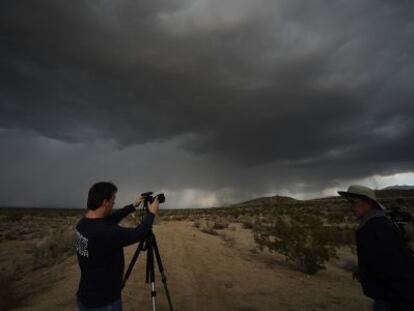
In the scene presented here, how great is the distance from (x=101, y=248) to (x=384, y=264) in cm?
289

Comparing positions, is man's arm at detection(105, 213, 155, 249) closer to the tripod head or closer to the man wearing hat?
the tripod head

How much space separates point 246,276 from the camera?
10.8 m

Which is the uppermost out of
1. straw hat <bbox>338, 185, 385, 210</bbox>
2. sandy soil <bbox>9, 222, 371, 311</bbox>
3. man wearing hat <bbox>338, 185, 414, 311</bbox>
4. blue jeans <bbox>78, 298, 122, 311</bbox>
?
straw hat <bbox>338, 185, 385, 210</bbox>

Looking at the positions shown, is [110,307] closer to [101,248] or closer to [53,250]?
[101,248]

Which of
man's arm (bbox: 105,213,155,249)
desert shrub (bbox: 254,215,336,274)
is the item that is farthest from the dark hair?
desert shrub (bbox: 254,215,336,274)

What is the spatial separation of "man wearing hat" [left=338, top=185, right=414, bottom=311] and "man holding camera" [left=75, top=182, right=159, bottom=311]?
2.34 metres

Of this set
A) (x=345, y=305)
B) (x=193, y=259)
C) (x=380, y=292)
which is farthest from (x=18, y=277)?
(x=380, y=292)

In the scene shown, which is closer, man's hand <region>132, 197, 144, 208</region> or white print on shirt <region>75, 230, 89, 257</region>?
white print on shirt <region>75, 230, 89, 257</region>

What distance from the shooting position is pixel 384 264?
3.50 m

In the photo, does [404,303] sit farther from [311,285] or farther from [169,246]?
[169,246]

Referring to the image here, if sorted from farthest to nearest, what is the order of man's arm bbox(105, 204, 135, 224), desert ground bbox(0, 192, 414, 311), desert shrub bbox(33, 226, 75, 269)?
desert shrub bbox(33, 226, 75, 269) < desert ground bbox(0, 192, 414, 311) < man's arm bbox(105, 204, 135, 224)

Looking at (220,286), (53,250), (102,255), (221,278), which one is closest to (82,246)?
(102,255)

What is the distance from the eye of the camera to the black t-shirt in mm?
3613

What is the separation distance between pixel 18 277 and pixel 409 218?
1214 cm
